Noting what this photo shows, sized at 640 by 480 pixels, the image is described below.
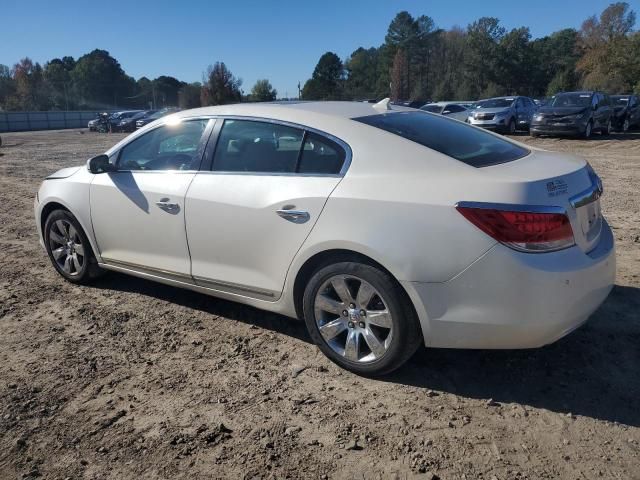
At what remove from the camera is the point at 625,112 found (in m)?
22.0

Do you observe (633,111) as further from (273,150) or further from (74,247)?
(74,247)

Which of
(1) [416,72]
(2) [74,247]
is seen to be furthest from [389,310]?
(1) [416,72]

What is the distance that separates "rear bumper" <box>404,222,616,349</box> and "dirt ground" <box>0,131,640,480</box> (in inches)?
16.7

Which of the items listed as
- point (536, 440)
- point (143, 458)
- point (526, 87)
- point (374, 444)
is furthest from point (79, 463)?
point (526, 87)

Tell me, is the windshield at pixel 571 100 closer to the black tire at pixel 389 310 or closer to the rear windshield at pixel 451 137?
the rear windshield at pixel 451 137

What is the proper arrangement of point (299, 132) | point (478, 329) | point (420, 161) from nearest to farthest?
1. point (478, 329)
2. point (420, 161)
3. point (299, 132)

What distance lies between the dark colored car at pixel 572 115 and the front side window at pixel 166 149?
57.0 ft

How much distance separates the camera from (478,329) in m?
2.91

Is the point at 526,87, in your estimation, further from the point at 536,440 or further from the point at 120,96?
the point at 536,440

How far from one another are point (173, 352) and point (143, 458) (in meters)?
1.13

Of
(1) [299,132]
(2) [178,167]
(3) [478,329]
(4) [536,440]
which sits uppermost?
(1) [299,132]

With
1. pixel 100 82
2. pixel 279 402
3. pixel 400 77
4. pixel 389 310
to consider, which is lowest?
pixel 279 402

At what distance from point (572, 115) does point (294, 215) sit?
1796 centimetres

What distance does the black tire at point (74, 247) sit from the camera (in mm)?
4814
